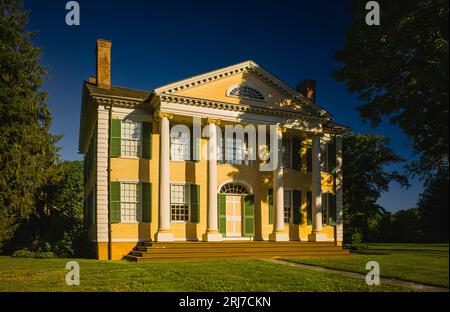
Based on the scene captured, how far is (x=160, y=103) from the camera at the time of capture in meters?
21.7

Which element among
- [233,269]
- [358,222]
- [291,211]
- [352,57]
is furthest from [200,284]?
[358,222]

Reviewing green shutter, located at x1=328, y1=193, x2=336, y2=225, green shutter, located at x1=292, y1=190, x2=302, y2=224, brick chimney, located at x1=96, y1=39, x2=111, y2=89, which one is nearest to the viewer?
brick chimney, located at x1=96, y1=39, x2=111, y2=89

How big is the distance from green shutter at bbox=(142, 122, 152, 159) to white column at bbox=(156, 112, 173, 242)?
100cm

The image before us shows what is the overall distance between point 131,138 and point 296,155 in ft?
33.4

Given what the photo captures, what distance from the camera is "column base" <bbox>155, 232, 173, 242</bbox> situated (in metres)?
20.8

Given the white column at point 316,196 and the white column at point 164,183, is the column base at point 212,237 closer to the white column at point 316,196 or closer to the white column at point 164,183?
the white column at point 164,183

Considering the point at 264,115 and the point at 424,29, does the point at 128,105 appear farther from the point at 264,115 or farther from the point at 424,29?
the point at 424,29

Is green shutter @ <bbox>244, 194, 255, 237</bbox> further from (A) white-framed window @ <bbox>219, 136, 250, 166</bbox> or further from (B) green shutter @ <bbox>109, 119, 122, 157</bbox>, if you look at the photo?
(B) green shutter @ <bbox>109, 119, 122, 157</bbox>

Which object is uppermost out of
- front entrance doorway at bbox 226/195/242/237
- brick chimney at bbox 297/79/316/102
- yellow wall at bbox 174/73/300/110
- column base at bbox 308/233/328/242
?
brick chimney at bbox 297/79/316/102

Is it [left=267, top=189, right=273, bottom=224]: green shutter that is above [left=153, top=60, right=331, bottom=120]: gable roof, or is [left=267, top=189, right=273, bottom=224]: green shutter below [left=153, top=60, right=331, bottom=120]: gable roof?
below

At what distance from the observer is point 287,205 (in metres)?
26.1

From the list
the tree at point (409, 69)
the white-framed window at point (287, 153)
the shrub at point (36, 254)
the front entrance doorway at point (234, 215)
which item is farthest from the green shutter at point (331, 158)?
the shrub at point (36, 254)

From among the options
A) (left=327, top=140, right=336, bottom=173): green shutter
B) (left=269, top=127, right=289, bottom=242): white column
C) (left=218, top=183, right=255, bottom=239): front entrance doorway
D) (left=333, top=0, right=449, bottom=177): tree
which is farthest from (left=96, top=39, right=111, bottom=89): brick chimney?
(left=327, top=140, right=336, bottom=173): green shutter

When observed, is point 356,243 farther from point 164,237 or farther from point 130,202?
point 130,202
